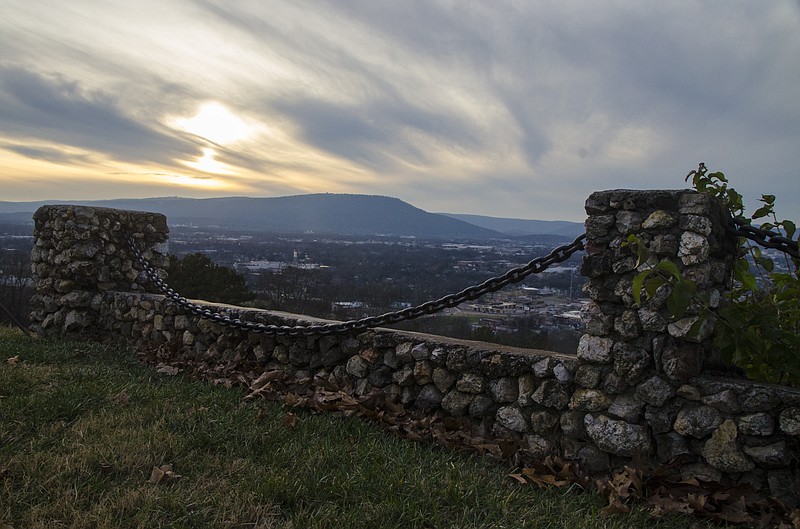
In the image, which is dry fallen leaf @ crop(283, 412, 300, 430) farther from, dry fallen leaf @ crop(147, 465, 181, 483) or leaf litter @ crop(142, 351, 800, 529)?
dry fallen leaf @ crop(147, 465, 181, 483)

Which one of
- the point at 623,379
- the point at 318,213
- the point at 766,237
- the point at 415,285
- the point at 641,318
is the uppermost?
the point at 318,213

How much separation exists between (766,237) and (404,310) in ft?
7.41

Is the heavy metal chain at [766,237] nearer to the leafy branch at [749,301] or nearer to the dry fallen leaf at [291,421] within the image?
the leafy branch at [749,301]

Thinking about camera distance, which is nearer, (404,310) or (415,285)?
(404,310)

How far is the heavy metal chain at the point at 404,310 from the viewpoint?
3.36 meters

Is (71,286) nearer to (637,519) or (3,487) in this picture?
(3,487)

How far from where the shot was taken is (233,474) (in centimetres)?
280

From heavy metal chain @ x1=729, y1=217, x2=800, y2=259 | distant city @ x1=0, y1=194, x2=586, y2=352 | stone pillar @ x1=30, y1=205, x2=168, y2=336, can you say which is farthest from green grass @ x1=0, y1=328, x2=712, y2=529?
stone pillar @ x1=30, y1=205, x2=168, y2=336

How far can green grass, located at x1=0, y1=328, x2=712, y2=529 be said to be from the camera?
95.1 inches

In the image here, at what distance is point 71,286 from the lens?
6090mm

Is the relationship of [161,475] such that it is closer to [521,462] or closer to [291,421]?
[291,421]

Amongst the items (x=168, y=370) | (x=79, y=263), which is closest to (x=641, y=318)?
(x=168, y=370)

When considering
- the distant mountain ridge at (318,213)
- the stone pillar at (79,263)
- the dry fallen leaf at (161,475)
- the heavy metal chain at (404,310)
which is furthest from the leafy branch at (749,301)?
the distant mountain ridge at (318,213)

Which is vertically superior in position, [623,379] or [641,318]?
[641,318]
